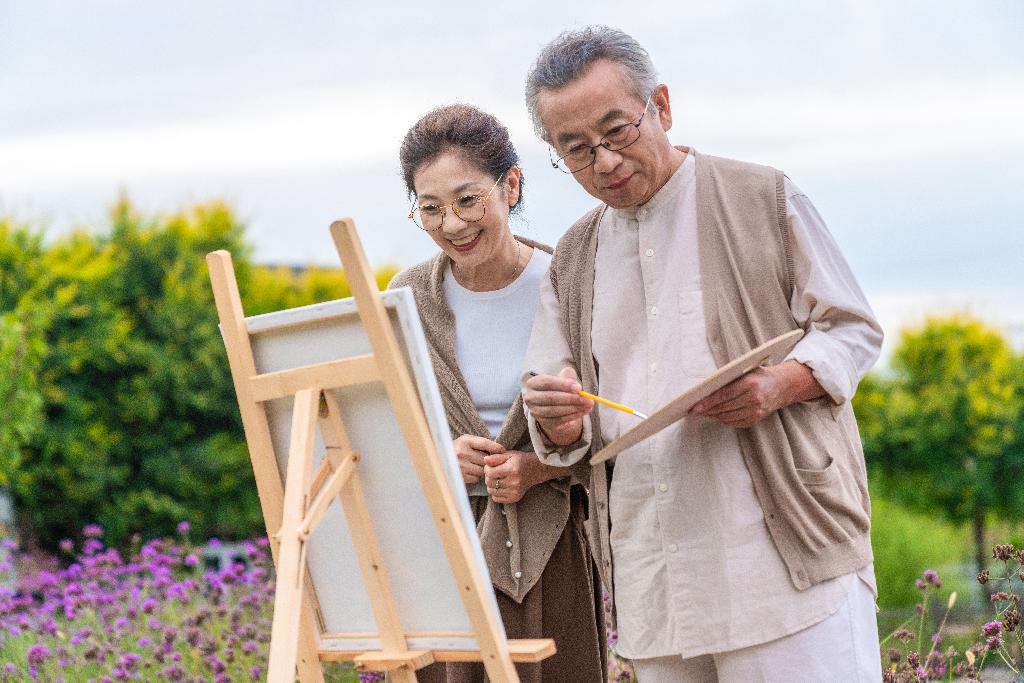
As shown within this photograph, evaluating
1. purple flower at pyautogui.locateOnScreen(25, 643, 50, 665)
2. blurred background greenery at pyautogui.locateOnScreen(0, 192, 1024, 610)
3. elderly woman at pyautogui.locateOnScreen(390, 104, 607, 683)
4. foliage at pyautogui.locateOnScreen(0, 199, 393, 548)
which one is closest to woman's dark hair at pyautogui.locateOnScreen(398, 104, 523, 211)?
elderly woman at pyautogui.locateOnScreen(390, 104, 607, 683)

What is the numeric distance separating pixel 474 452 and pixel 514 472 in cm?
Answer: 11

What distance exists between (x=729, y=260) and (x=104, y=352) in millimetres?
6799

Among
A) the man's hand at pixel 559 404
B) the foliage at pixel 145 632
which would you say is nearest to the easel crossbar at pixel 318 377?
the man's hand at pixel 559 404

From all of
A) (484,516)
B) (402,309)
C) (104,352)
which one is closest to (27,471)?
(104,352)

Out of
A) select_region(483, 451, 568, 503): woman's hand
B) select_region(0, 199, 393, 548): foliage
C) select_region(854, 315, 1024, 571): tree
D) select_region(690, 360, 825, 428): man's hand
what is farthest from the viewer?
select_region(854, 315, 1024, 571): tree

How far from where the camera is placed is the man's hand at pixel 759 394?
2092 millimetres

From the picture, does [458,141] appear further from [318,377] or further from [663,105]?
[318,377]

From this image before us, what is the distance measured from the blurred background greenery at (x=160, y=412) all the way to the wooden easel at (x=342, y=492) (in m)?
5.14

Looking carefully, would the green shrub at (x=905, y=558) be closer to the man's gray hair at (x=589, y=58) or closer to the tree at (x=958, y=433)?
the tree at (x=958, y=433)

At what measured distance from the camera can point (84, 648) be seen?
418cm

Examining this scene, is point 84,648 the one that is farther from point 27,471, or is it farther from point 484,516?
point 27,471

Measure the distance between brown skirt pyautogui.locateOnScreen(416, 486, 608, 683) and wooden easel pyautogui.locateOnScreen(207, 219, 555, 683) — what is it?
51 cm

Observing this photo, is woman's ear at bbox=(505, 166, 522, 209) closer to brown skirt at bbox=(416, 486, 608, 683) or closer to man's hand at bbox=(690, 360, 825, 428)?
brown skirt at bbox=(416, 486, 608, 683)

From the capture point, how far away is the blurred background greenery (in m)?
8.09
